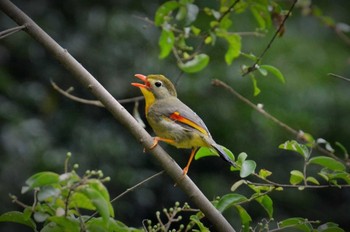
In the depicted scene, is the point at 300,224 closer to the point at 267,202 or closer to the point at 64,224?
the point at 267,202

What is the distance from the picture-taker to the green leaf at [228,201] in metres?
2.34

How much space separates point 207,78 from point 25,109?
5.93ft

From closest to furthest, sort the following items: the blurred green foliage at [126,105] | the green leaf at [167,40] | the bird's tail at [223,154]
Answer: the bird's tail at [223,154] → the green leaf at [167,40] → the blurred green foliage at [126,105]

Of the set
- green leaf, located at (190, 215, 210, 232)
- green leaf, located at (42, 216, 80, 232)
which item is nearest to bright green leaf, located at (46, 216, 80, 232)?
green leaf, located at (42, 216, 80, 232)

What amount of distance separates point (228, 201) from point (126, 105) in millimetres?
4276

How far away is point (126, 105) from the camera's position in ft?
21.5

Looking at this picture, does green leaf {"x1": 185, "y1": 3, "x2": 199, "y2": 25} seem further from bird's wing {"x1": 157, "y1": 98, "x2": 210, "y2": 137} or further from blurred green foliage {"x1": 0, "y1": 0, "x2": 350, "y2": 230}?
blurred green foliage {"x1": 0, "y1": 0, "x2": 350, "y2": 230}

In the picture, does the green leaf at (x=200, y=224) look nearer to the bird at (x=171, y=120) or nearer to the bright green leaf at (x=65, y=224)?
the bright green leaf at (x=65, y=224)

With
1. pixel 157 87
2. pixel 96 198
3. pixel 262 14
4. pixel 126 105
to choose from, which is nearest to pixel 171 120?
pixel 157 87

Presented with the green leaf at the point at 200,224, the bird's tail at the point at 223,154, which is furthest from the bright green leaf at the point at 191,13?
the green leaf at the point at 200,224

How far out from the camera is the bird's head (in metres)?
3.33

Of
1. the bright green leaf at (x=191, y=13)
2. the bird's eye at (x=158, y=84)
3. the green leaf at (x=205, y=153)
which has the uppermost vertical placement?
the bright green leaf at (x=191, y=13)

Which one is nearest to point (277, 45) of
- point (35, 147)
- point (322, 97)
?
point (322, 97)

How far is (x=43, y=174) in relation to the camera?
1764 mm
